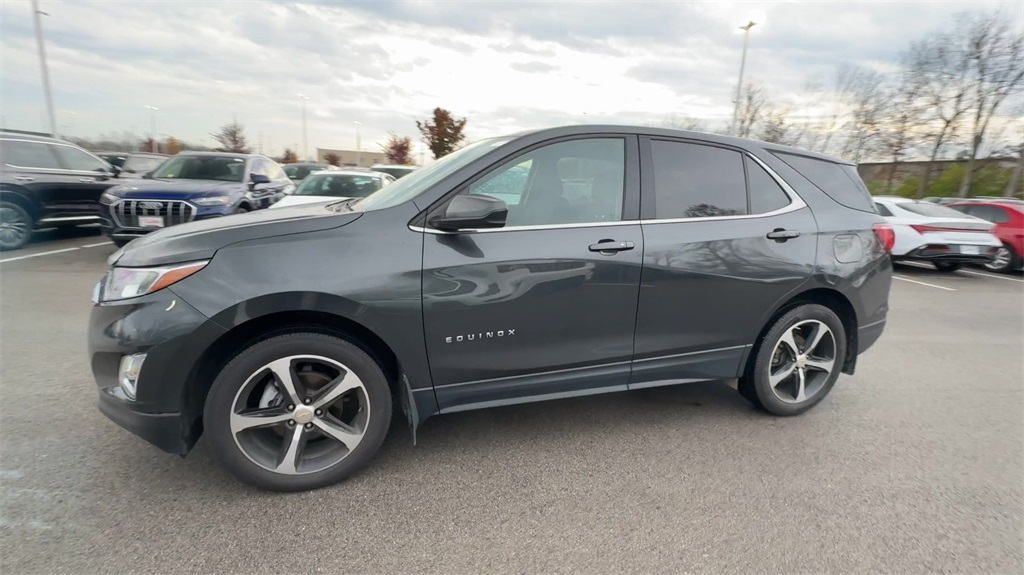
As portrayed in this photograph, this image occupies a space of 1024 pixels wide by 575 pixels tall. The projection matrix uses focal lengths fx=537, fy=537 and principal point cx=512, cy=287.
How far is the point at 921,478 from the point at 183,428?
12.1 ft

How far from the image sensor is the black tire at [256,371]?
2.36m

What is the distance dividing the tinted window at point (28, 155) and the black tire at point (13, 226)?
0.73 meters

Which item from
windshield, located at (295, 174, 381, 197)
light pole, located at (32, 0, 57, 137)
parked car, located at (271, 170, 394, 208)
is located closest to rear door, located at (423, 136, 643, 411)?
parked car, located at (271, 170, 394, 208)

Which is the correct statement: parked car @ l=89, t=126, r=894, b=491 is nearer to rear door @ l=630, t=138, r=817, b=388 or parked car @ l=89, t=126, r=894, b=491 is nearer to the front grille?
rear door @ l=630, t=138, r=817, b=388

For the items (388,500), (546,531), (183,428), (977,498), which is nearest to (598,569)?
(546,531)

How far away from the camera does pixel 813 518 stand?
8.09 feet

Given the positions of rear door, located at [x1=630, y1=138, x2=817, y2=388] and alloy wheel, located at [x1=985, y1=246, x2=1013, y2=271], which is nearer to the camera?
rear door, located at [x1=630, y1=138, x2=817, y2=388]

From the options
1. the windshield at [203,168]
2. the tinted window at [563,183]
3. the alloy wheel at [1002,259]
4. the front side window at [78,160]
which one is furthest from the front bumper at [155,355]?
the alloy wheel at [1002,259]

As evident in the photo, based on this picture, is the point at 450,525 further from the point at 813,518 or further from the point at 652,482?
the point at 813,518

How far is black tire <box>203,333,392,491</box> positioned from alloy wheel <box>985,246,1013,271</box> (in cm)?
1342

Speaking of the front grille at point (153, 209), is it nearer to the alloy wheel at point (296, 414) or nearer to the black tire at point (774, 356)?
the alloy wheel at point (296, 414)

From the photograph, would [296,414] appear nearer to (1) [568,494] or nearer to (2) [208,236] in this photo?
(2) [208,236]

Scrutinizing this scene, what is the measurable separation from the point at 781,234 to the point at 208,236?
10.2 feet

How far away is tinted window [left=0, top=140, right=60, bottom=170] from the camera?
8430mm
